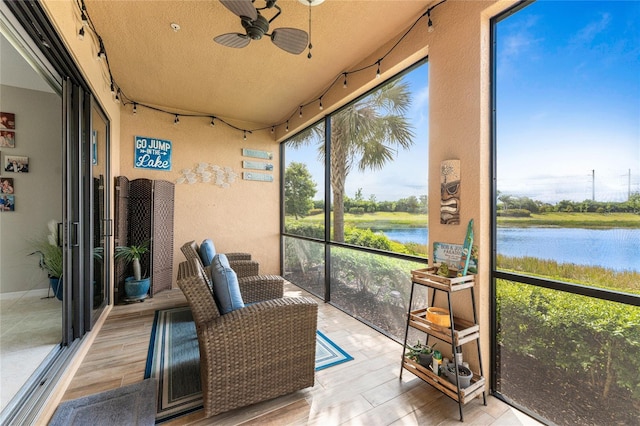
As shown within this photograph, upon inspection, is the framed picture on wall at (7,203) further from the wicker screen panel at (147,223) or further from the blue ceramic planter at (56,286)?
the wicker screen panel at (147,223)

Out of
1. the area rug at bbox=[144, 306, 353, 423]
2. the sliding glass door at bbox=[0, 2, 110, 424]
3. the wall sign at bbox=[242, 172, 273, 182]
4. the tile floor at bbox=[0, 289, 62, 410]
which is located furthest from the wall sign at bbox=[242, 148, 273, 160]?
the tile floor at bbox=[0, 289, 62, 410]

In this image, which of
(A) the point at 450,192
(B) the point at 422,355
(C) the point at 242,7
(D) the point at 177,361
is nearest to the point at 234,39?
(C) the point at 242,7

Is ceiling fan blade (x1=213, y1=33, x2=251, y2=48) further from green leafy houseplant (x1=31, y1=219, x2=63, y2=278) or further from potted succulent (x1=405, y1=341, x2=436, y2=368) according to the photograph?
potted succulent (x1=405, y1=341, x2=436, y2=368)

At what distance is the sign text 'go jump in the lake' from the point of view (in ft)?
13.8

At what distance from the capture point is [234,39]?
6.66 feet

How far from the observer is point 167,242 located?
422 cm

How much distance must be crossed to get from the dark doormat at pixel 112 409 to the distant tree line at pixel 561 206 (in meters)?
2.68

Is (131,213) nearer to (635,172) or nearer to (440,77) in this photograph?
(440,77)

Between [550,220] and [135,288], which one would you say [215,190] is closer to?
[135,288]

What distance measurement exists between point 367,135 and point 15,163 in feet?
9.74

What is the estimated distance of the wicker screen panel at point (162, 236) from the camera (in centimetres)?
402

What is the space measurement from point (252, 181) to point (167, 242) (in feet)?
5.68

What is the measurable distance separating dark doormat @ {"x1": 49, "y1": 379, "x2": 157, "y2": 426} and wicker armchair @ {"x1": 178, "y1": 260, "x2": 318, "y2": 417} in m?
0.46

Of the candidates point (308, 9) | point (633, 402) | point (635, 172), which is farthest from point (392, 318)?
point (308, 9)
